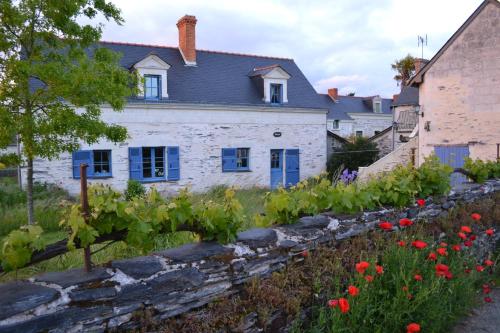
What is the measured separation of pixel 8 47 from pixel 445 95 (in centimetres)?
1461

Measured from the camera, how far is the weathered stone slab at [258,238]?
2.81 metres

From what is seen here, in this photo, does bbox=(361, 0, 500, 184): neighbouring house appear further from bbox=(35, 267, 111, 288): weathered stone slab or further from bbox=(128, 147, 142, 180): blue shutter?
bbox=(35, 267, 111, 288): weathered stone slab

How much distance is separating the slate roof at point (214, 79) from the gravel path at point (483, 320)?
1465 cm

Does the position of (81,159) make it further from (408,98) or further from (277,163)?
(408,98)

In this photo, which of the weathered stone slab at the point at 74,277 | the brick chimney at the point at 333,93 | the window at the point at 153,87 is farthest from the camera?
the brick chimney at the point at 333,93

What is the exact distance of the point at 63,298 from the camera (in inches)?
74.2

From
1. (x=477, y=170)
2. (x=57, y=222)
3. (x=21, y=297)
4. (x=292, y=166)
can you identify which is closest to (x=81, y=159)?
(x=57, y=222)

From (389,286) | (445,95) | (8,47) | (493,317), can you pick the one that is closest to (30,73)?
(8,47)

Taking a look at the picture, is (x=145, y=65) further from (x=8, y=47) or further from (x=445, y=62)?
(x=445, y=62)

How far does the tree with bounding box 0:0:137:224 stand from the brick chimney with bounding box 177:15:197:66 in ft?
35.8

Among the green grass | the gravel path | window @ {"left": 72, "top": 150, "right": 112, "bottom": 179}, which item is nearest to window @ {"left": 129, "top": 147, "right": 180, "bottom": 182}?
window @ {"left": 72, "top": 150, "right": 112, "bottom": 179}

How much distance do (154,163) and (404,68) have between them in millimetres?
30838

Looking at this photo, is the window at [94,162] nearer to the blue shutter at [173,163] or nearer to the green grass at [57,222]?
the green grass at [57,222]

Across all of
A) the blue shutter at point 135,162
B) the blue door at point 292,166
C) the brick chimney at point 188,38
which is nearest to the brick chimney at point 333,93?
the blue door at point 292,166
